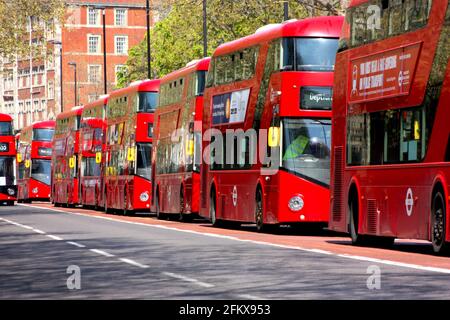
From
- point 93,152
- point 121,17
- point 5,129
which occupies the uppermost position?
point 121,17

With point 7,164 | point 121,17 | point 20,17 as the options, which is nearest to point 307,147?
point 20,17

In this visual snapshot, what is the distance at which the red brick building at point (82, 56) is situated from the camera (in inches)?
6058

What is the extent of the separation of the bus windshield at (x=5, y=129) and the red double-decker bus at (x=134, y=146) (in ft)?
60.2

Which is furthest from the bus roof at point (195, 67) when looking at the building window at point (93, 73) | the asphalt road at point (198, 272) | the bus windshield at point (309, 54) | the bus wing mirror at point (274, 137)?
the building window at point (93, 73)

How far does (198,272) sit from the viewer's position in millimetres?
19312

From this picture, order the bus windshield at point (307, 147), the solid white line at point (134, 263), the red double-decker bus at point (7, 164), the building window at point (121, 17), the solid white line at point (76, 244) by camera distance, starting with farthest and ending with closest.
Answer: the building window at point (121, 17)
the red double-decker bus at point (7, 164)
the bus windshield at point (307, 147)
the solid white line at point (76, 244)
the solid white line at point (134, 263)

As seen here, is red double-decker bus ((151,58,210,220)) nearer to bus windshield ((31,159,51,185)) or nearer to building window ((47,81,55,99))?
bus windshield ((31,159,51,185))

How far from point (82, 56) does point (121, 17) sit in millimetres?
6472

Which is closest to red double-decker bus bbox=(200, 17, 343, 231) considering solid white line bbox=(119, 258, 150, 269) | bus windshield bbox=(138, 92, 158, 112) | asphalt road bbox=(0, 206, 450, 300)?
asphalt road bbox=(0, 206, 450, 300)

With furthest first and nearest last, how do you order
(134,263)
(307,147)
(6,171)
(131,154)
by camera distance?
(6,171) → (131,154) → (307,147) → (134,263)

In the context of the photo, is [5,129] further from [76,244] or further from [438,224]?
Result: [438,224]

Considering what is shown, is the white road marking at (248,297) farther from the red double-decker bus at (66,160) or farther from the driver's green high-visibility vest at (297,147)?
the red double-decker bus at (66,160)

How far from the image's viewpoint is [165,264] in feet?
69.8
